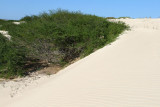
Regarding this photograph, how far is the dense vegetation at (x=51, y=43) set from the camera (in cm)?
943

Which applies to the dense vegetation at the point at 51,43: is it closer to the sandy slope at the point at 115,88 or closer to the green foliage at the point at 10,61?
the green foliage at the point at 10,61

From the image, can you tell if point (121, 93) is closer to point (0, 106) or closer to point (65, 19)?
point (0, 106)

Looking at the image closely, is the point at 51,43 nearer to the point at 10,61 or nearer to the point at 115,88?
the point at 10,61

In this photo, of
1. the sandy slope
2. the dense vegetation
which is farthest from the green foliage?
the sandy slope

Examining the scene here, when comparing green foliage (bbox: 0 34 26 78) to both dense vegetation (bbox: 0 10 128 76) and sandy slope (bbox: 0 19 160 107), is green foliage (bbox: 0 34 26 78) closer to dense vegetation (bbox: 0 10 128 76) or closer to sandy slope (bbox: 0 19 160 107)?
dense vegetation (bbox: 0 10 128 76)

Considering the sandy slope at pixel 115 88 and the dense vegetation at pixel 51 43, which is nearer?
the sandy slope at pixel 115 88

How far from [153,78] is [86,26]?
6.89 m

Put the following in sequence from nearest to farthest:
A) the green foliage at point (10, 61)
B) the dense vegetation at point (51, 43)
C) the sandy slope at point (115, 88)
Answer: the sandy slope at point (115, 88), the green foliage at point (10, 61), the dense vegetation at point (51, 43)

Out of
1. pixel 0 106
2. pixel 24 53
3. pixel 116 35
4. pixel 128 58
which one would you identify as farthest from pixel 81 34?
pixel 0 106

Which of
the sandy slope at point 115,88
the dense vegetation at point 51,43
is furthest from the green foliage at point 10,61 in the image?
the sandy slope at point 115,88

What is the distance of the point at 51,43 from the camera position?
9.90 metres

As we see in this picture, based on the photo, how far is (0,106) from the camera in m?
5.91

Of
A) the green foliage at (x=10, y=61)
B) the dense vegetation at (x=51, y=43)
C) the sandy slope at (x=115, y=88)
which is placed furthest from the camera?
the dense vegetation at (x=51, y=43)

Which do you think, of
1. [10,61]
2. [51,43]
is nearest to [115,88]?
[51,43]
